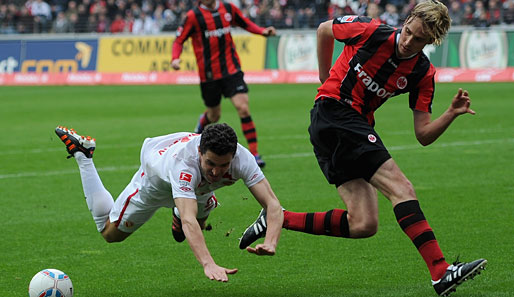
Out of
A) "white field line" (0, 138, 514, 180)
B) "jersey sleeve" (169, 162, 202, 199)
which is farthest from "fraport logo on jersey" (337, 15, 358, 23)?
"white field line" (0, 138, 514, 180)

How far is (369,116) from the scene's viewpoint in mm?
5812

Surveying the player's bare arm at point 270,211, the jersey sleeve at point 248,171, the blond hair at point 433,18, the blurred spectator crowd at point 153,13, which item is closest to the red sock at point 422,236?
the player's bare arm at point 270,211

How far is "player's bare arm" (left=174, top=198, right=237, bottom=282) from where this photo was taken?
4.53 metres

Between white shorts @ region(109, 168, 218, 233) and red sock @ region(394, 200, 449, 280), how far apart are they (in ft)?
4.75

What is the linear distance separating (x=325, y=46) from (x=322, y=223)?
1.29 meters

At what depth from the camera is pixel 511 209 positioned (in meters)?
7.85

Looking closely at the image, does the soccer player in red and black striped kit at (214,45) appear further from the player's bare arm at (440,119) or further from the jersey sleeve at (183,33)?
the player's bare arm at (440,119)

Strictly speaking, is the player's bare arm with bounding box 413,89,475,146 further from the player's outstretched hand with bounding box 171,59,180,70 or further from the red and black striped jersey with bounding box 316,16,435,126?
the player's outstretched hand with bounding box 171,59,180,70

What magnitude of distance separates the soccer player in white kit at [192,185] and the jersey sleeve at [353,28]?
1170 millimetres

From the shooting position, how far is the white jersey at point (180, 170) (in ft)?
16.5

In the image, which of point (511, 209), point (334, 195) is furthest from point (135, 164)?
point (511, 209)

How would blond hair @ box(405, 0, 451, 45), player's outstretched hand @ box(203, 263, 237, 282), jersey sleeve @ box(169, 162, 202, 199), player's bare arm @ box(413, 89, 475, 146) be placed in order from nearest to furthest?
player's outstretched hand @ box(203, 263, 237, 282), jersey sleeve @ box(169, 162, 202, 199), blond hair @ box(405, 0, 451, 45), player's bare arm @ box(413, 89, 475, 146)

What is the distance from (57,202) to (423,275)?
437 cm

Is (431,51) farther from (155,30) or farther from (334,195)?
(334,195)
